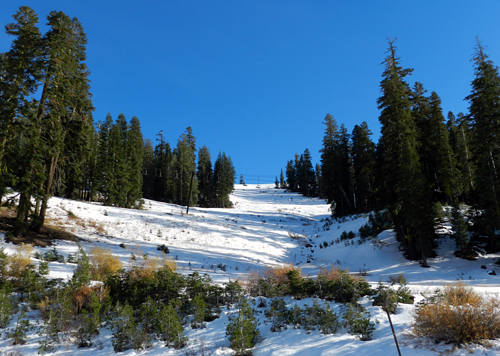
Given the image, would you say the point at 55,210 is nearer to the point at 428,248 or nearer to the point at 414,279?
the point at 414,279

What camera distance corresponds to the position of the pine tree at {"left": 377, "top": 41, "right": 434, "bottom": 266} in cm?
1856

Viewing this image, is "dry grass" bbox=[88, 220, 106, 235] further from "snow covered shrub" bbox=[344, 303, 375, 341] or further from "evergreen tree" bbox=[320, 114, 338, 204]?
"evergreen tree" bbox=[320, 114, 338, 204]

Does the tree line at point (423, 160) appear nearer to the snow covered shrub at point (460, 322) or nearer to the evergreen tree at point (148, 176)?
the snow covered shrub at point (460, 322)

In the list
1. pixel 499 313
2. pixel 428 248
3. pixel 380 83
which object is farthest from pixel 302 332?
pixel 380 83

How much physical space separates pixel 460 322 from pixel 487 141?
19.1 m

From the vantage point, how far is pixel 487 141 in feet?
62.5

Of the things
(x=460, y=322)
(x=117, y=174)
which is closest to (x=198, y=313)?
(x=460, y=322)

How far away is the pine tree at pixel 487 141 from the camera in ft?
58.2

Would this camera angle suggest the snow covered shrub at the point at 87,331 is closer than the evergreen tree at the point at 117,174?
Yes

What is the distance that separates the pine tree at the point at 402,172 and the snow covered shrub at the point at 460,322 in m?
13.7

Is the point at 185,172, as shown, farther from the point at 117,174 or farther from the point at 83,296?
the point at 83,296

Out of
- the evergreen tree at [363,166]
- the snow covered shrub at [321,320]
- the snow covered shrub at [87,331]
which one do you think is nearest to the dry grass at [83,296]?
the snow covered shrub at [87,331]

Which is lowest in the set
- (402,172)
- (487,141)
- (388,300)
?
(388,300)

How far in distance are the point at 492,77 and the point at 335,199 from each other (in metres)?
31.5
